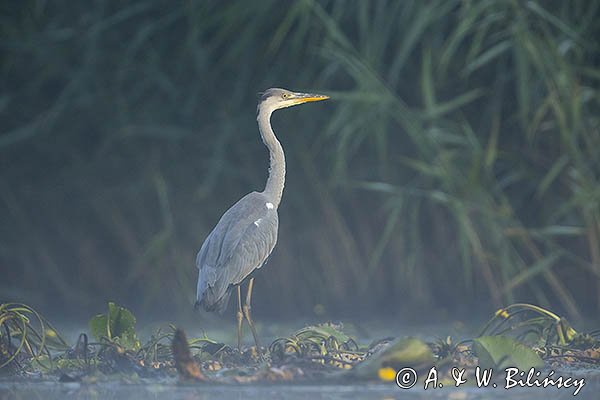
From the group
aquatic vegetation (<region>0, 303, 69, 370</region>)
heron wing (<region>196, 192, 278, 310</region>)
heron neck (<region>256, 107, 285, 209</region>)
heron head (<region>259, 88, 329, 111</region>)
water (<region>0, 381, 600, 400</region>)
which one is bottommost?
water (<region>0, 381, 600, 400</region>)


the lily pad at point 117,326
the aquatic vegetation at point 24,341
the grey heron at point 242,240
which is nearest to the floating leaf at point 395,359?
the grey heron at point 242,240

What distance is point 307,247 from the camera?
255 inches

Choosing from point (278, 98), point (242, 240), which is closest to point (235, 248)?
point (242, 240)

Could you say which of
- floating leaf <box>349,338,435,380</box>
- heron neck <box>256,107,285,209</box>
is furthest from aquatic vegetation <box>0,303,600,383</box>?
heron neck <box>256,107,285,209</box>

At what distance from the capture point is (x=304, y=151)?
632cm

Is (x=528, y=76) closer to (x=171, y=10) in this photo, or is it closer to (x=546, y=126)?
(x=546, y=126)

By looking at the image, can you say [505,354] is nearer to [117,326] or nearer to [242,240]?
[242,240]

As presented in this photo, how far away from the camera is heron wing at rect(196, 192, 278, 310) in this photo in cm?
436

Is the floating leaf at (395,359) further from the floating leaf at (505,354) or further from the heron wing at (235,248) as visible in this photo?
the heron wing at (235,248)

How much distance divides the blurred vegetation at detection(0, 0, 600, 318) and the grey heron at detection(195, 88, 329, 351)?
3.81 feet

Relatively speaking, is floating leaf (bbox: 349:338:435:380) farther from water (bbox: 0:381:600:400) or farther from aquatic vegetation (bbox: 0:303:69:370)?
aquatic vegetation (bbox: 0:303:69:370)

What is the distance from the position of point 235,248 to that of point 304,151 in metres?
1.96

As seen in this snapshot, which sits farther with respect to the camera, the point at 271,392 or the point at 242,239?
the point at 242,239

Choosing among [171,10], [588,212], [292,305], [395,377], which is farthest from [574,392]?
[171,10]
